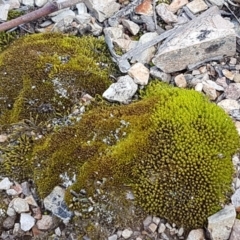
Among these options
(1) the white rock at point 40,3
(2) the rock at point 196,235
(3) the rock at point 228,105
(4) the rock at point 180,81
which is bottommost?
(2) the rock at point 196,235

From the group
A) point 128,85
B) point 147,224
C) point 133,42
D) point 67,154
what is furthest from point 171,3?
point 147,224

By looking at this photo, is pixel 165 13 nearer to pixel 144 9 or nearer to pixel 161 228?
pixel 144 9


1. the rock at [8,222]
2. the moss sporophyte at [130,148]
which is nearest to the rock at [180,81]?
the moss sporophyte at [130,148]

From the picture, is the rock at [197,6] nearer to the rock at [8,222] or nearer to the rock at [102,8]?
the rock at [102,8]

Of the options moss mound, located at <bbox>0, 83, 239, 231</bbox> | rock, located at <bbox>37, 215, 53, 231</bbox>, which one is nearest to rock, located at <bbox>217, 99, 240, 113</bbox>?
moss mound, located at <bbox>0, 83, 239, 231</bbox>

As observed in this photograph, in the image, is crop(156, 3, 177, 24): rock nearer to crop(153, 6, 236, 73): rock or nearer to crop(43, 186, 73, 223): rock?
crop(153, 6, 236, 73): rock

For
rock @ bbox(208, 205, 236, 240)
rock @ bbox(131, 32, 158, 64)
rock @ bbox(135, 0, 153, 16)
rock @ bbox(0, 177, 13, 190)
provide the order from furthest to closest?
rock @ bbox(135, 0, 153, 16) < rock @ bbox(131, 32, 158, 64) < rock @ bbox(0, 177, 13, 190) < rock @ bbox(208, 205, 236, 240)

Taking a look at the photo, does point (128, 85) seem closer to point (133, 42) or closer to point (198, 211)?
point (133, 42)
